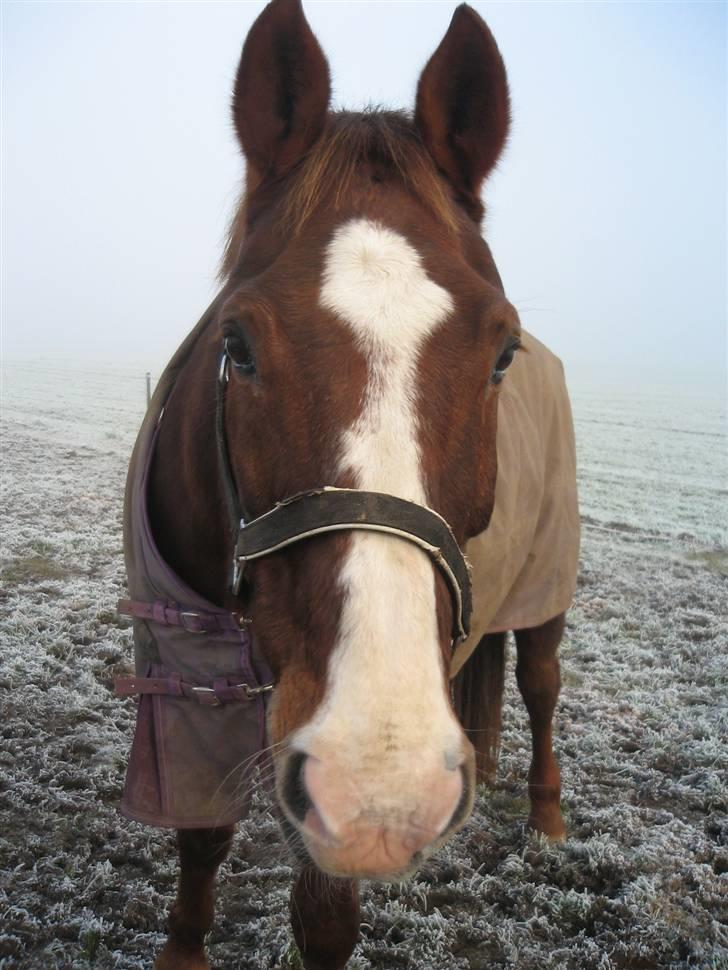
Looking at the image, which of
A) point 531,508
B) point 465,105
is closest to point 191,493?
point 465,105

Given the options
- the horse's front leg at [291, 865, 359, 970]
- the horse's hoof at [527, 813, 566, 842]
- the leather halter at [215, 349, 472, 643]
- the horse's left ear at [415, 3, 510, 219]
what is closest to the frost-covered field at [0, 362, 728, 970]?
the horse's hoof at [527, 813, 566, 842]

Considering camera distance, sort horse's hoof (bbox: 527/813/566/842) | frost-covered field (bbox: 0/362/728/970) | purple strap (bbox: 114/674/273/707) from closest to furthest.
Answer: purple strap (bbox: 114/674/273/707) < frost-covered field (bbox: 0/362/728/970) < horse's hoof (bbox: 527/813/566/842)

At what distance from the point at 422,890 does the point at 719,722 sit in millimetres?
2286

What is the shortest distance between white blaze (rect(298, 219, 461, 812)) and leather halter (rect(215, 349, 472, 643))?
0.03 meters

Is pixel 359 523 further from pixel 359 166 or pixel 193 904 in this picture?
pixel 193 904

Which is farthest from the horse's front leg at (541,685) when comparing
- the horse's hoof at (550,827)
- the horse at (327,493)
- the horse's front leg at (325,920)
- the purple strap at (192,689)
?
the purple strap at (192,689)

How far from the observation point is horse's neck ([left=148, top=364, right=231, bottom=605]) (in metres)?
1.92

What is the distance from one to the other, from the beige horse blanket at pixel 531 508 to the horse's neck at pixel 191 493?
0.95 meters

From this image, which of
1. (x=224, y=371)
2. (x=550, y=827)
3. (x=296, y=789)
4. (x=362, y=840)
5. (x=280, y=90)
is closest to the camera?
(x=362, y=840)

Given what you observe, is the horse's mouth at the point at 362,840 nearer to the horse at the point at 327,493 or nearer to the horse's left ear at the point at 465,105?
the horse at the point at 327,493

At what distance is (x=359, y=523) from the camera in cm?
124

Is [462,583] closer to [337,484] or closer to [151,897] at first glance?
[337,484]

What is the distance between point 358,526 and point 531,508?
1.87 meters

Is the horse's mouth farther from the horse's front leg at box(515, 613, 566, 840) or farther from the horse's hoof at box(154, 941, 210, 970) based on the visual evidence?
the horse's front leg at box(515, 613, 566, 840)
